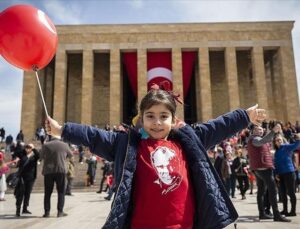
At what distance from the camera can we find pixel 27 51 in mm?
2787

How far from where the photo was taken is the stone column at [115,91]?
26.8 m

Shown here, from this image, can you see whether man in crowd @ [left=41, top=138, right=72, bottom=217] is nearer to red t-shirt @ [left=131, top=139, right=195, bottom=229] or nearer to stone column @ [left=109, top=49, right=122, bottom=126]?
red t-shirt @ [left=131, top=139, right=195, bottom=229]

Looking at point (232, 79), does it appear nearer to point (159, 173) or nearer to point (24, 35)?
point (24, 35)

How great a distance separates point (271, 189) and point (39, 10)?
461 cm

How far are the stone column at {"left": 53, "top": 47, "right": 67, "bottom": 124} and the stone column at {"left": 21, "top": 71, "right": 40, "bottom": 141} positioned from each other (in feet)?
5.36

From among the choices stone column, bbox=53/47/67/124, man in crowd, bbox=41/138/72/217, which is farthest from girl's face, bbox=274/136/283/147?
stone column, bbox=53/47/67/124

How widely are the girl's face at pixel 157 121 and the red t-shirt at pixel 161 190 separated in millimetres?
74

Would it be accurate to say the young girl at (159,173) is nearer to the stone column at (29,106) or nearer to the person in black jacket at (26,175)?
the person in black jacket at (26,175)

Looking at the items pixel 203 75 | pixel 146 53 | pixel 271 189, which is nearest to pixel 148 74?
pixel 146 53

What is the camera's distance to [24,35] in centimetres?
273

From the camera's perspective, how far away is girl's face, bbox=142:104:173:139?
2227 millimetres

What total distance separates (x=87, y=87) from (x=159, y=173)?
26.0 meters

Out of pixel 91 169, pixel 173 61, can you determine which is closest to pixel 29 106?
pixel 173 61

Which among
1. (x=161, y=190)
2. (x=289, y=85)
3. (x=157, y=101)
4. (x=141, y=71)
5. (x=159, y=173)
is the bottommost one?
(x=161, y=190)
